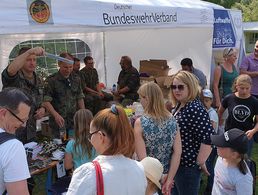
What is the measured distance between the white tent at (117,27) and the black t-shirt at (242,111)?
1674mm

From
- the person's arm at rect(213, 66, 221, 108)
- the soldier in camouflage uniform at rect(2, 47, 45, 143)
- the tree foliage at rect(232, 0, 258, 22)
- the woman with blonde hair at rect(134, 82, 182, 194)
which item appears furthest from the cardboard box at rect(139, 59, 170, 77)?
the tree foliage at rect(232, 0, 258, 22)

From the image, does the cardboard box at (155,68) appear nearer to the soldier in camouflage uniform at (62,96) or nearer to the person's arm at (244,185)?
the soldier in camouflage uniform at (62,96)

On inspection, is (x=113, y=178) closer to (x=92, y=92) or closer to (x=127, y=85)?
(x=92, y=92)

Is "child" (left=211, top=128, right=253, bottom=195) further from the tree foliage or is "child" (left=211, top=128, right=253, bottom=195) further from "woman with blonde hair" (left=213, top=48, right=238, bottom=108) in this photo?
the tree foliage

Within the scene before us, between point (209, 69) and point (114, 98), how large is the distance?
2017mm

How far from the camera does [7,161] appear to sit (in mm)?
1557

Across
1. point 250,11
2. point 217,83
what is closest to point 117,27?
point 217,83

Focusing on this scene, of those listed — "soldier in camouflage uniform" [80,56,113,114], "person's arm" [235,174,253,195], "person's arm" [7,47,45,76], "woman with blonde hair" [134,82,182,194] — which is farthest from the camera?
"soldier in camouflage uniform" [80,56,113,114]

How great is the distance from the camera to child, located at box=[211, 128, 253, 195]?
2.24 meters

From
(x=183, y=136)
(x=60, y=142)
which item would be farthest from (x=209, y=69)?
(x=183, y=136)

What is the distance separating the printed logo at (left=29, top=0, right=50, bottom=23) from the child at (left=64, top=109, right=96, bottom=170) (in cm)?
115

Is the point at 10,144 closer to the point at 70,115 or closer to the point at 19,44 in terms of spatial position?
the point at 70,115

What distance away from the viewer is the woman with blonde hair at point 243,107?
3740mm

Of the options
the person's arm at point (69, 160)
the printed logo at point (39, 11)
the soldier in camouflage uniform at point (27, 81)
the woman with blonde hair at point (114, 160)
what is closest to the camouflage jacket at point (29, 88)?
the soldier in camouflage uniform at point (27, 81)
